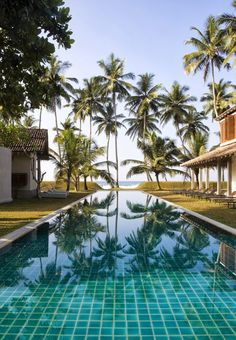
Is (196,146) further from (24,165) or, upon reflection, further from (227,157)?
(24,165)

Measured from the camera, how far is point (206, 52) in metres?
31.1

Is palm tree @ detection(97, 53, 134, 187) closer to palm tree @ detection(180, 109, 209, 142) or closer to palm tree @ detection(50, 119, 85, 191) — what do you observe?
palm tree @ detection(180, 109, 209, 142)

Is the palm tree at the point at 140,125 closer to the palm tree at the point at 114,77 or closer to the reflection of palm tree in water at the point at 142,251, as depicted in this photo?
the palm tree at the point at 114,77

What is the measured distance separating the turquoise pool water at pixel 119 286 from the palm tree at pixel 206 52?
2518 centimetres

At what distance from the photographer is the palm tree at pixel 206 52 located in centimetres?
3050

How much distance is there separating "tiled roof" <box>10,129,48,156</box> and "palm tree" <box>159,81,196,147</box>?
61.0 feet

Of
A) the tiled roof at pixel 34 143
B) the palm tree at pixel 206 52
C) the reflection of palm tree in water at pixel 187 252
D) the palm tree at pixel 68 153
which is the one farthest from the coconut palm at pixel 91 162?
the reflection of palm tree in water at pixel 187 252

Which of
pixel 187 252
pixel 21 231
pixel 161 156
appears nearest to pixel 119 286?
pixel 187 252

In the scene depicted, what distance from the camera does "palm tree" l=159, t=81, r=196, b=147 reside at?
39188 millimetres

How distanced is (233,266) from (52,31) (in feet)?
17.4

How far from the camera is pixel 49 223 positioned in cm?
1121

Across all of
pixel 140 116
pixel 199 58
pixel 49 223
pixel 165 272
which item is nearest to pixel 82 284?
pixel 165 272

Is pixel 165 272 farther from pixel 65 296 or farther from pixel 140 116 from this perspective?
pixel 140 116

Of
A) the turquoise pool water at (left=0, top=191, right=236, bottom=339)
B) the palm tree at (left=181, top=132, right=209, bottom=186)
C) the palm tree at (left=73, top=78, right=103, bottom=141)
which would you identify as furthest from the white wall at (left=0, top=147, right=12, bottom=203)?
the palm tree at (left=73, top=78, right=103, bottom=141)
